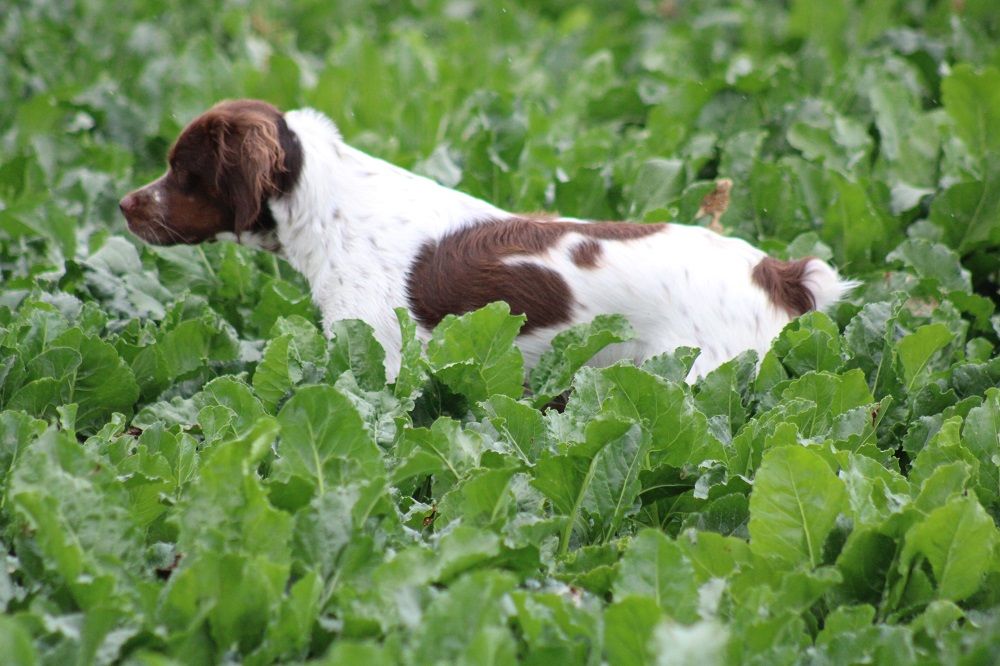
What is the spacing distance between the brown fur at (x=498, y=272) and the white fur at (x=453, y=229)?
3 cm

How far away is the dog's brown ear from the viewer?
15.1 ft

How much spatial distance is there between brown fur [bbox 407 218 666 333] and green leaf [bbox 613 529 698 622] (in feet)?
5.35

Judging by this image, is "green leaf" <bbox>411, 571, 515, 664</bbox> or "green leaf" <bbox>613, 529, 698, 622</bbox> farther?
"green leaf" <bbox>613, 529, 698, 622</bbox>

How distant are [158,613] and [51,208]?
10.2 feet

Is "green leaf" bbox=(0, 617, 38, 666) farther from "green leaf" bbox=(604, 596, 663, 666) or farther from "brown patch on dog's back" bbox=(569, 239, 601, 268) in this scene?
"brown patch on dog's back" bbox=(569, 239, 601, 268)

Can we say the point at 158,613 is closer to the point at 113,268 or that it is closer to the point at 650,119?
the point at 113,268

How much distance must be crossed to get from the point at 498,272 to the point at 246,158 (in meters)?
0.96

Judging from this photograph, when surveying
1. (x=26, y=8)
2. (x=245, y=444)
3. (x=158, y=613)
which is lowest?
(x=26, y=8)

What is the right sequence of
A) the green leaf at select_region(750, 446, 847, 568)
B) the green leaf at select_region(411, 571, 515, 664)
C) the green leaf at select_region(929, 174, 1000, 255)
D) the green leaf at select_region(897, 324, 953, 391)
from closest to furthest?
1. the green leaf at select_region(411, 571, 515, 664)
2. the green leaf at select_region(750, 446, 847, 568)
3. the green leaf at select_region(897, 324, 953, 391)
4. the green leaf at select_region(929, 174, 1000, 255)

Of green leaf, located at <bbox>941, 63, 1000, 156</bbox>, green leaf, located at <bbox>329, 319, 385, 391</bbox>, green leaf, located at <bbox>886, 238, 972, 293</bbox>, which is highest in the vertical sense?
green leaf, located at <bbox>941, 63, 1000, 156</bbox>

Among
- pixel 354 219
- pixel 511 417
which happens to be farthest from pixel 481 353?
pixel 354 219

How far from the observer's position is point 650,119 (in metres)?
6.80

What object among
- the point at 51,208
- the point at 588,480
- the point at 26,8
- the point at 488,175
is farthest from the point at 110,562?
the point at 26,8

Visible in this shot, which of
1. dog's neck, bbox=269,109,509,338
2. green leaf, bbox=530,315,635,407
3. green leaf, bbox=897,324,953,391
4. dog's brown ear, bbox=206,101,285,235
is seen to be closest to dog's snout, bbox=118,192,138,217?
dog's brown ear, bbox=206,101,285,235
